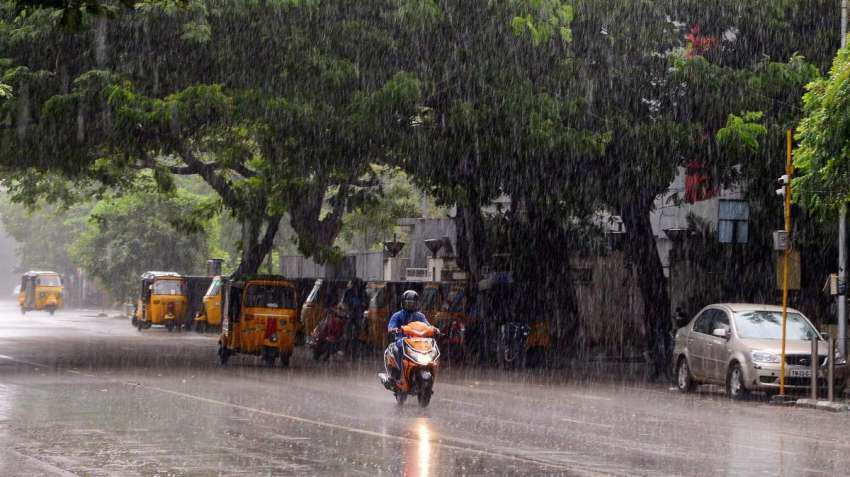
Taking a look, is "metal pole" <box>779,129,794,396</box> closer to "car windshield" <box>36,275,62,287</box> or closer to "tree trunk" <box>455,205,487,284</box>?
"tree trunk" <box>455,205,487,284</box>

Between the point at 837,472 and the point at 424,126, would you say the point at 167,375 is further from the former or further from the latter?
the point at 837,472

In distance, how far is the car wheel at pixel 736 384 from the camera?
22969 millimetres

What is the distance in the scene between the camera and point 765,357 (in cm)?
2284

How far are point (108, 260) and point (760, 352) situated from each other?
192 feet

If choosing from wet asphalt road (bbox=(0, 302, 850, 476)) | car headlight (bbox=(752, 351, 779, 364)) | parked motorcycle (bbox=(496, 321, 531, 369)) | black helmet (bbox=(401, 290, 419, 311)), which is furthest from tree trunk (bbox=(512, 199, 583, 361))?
black helmet (bbox=(401, 290, 419, 311))

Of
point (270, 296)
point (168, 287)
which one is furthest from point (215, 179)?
point (168, 287)

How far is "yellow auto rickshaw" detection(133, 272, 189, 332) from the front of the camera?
54.9m

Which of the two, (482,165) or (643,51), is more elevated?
(643,51)

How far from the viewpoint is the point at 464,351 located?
110 ft

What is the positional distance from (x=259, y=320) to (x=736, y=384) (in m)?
10.8

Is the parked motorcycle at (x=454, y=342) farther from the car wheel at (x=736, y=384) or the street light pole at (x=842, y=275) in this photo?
the car wheel at (x=736, y=384)

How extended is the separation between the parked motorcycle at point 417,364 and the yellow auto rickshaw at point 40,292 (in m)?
65.4

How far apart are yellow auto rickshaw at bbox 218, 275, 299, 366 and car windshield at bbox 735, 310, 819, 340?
33.3 ft

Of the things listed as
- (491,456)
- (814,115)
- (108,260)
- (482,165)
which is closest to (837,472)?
(491,456)
